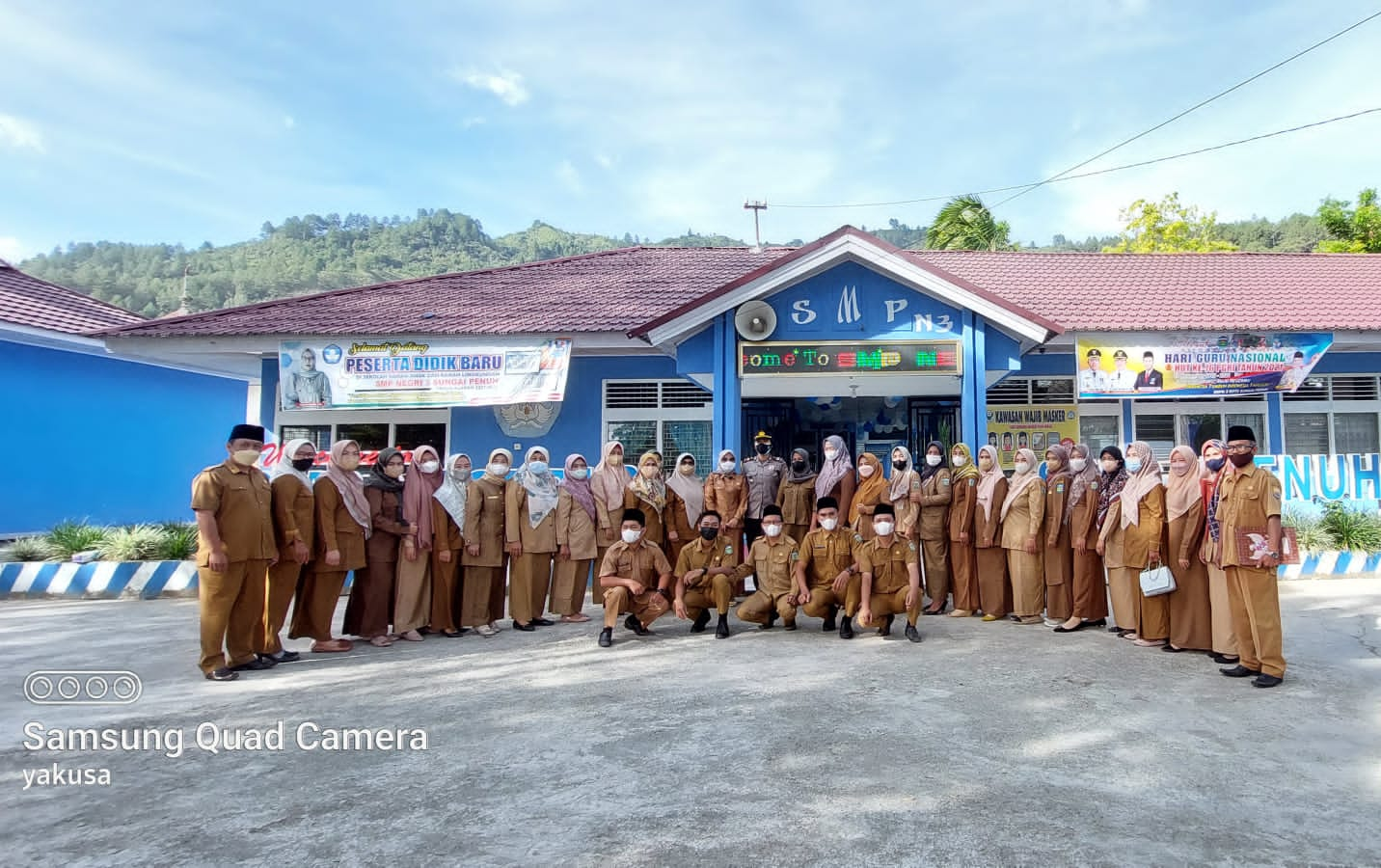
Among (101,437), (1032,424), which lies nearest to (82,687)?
(101,437)

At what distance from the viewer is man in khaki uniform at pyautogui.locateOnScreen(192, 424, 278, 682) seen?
15.7 ft

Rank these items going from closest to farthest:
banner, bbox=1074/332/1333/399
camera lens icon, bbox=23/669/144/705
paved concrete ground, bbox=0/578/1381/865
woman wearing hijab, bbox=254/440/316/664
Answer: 1. paved concrete ground, bbox=0/578/1381/865
2. camera lens icon, bbox=23/669/144/705
3. woman wearing hijab, bbox=254/440/316/664
4. banner, bbox=1074/332/1333/399

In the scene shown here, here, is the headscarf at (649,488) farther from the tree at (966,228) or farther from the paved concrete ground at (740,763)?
the tree at (966,228)

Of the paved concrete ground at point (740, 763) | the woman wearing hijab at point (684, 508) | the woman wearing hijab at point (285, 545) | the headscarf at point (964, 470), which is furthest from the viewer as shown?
the woman wearing hijab at point (684, 508)

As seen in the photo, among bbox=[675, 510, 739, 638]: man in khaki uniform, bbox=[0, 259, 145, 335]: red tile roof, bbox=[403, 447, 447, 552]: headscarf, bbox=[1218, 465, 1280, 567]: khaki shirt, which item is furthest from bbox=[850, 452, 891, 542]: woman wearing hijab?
bbox=[0, 259, 145, 335]: red tile roof

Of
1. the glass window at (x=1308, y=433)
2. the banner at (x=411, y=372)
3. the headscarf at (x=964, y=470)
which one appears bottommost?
the headscarf at (x=964, y=470)

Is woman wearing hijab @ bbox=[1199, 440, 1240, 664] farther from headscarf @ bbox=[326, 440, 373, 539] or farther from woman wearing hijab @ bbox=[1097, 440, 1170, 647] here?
headscarf @ bbox=[326, 440, 373, 539]

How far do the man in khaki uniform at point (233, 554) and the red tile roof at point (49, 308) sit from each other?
822cm

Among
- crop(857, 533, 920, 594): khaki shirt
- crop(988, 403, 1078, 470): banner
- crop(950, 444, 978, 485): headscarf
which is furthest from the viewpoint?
crop(988, 403, 1078, 470): banner

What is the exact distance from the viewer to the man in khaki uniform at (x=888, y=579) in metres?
5.83

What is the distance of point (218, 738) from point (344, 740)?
2.09ft

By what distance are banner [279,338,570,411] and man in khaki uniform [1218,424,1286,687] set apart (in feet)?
22.3

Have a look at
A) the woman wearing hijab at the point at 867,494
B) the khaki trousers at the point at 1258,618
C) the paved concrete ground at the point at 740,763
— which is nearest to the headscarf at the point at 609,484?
the paved concrete ground at the point at 740,763

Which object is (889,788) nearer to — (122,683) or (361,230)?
(122,683)
